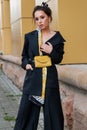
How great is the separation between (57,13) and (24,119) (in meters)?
2.42

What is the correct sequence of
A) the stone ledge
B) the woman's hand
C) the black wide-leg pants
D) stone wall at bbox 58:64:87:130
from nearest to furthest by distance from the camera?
the woman's hand < the black wide-leg pants < the stone ledge < stone wall at bbox 58:64:87:130

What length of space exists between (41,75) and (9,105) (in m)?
3.95

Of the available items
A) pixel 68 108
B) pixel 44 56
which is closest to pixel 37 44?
pixel 44 56

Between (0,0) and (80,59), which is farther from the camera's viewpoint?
(0,0)

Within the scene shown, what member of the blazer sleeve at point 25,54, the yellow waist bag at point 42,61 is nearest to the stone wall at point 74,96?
the yellow waist bag at point 42,61

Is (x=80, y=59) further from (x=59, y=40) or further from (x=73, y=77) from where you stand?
(x=59, y=40)

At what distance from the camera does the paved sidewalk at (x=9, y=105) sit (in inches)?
250

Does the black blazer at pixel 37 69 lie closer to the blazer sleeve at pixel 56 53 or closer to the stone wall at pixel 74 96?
the blazer sleeve at pixel 56 53

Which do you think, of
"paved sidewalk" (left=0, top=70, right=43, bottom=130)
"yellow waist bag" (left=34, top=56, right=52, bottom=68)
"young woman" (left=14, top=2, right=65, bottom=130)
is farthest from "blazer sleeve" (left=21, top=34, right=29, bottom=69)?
"paved sidewalk" (left=0, top=70, right=43, bottom=130)

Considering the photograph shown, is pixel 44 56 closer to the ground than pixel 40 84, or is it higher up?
higher up

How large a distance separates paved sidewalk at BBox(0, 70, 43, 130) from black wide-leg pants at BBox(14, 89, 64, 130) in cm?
157

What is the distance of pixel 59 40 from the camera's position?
4.29 meters

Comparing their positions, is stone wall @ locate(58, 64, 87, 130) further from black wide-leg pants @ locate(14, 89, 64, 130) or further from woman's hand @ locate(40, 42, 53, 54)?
woman's hand @ locate(40, 42, 53, 54)

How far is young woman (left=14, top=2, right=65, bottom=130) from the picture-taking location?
14.0ft
